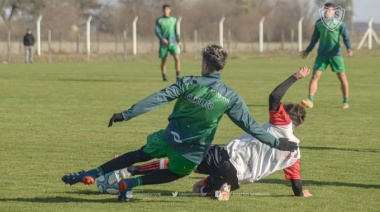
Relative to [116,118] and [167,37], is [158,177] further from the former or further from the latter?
[167,37]

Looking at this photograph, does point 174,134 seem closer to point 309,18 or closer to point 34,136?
point 34,136

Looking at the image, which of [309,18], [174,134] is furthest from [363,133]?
[309,18]

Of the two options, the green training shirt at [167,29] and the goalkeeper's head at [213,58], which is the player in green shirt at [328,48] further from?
the goalkeeper's head at [213,58]

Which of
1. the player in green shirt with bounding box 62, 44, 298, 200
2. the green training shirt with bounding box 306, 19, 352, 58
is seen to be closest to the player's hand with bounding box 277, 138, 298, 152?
the player in green shirt with bounding box 62, 44, 298, 200

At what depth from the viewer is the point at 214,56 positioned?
7.90 meters

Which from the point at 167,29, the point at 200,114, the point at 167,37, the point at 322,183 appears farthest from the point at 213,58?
the point at 167,37

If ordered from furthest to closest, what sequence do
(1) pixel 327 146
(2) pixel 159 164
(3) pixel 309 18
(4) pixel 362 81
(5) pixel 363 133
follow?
1. (3) pixel 309 18
2. (4) pixel 362 81
3. (5) pixel 363 133
4. (1) pixel 327 146
5. (2) pixel 159 164

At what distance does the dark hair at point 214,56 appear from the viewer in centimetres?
789

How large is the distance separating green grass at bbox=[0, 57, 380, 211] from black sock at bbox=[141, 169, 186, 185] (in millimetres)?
189

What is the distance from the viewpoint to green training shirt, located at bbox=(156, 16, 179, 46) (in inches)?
1007

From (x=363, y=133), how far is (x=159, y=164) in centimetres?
635

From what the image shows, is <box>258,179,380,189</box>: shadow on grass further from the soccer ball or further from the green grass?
the soccer ball

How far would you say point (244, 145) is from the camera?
342 inches

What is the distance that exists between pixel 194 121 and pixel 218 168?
0.66 metres
